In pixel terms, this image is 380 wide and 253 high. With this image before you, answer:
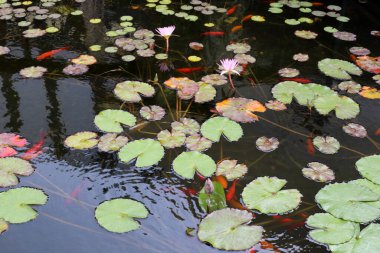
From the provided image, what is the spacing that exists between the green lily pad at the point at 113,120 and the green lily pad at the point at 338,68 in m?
1.18

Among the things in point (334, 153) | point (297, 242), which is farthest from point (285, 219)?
point (334, 153)

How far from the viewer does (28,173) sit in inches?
66.0

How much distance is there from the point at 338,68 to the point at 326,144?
0.76 metres

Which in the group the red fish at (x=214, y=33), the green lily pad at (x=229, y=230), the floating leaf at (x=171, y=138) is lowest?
the green lily pad at (x=229, y=230)

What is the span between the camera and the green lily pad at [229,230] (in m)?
1.37

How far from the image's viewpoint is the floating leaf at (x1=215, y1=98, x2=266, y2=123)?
6.62ft

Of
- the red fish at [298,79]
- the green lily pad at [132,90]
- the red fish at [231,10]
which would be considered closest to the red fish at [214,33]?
the red fish at [231,10]

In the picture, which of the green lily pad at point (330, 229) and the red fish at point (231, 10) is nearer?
the green lily pad at point (330, 229)

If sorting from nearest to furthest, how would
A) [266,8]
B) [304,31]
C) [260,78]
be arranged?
[260,78]
[304,31]
[266,8]

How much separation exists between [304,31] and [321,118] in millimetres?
1088

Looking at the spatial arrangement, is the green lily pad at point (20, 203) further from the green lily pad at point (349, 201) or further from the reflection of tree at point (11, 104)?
the green lily pad at point (349, 201)

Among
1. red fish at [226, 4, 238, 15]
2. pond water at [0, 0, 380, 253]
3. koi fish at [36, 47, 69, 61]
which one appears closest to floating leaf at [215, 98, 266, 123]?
pond water at [0, 0, 380, 253]

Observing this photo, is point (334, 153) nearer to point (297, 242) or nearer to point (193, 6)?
point (297, 242)

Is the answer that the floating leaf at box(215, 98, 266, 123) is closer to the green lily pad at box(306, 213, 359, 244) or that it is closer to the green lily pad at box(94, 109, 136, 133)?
the green lily pad at box(94, 109, 136, 133)
